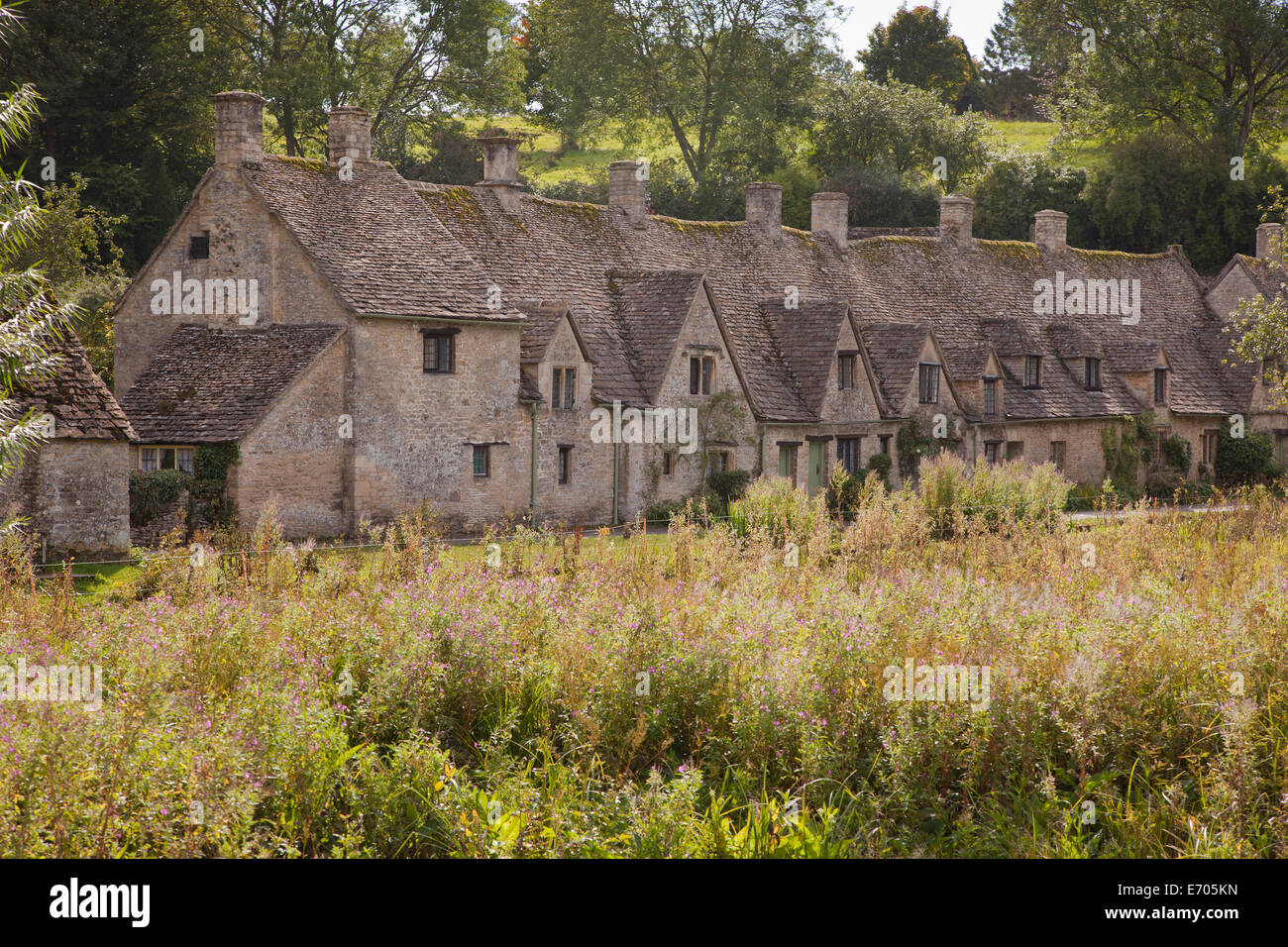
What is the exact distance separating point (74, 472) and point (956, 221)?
3666cm

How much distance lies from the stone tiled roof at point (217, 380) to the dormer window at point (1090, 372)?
28205 millimetres

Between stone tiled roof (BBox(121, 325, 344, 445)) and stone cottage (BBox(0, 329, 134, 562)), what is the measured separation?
10.8 feet

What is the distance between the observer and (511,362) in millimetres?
33500

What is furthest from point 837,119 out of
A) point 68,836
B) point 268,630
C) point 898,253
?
point 68,836

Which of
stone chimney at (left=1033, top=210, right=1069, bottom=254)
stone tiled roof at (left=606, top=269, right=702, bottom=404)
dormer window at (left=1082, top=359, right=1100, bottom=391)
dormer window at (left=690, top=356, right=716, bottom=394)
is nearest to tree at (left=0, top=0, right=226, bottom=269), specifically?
stone tiled roof at (left=606, top=269, right=702, bottom=404)

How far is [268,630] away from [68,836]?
4.89 m

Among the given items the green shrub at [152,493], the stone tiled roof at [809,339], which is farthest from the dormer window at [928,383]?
the green shrub at [152,493]

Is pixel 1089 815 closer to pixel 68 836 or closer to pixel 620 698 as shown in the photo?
pixel 620 698

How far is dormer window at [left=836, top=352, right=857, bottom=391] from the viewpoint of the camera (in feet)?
133

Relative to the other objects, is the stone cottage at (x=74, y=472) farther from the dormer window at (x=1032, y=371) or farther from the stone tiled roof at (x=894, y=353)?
the dormer window at (x=1032, y=371)

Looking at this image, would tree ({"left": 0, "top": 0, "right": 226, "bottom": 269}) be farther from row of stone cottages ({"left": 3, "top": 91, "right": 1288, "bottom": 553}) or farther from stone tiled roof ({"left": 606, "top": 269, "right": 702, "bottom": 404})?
stone tiled roof ({"left": 606, "top": 269, "right": 702, "bottom": 404})

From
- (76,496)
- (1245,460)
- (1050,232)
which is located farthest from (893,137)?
(76,496)

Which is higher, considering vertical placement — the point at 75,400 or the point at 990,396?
the point at 990,396

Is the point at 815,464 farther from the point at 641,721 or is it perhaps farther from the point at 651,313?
the point at 641,721
